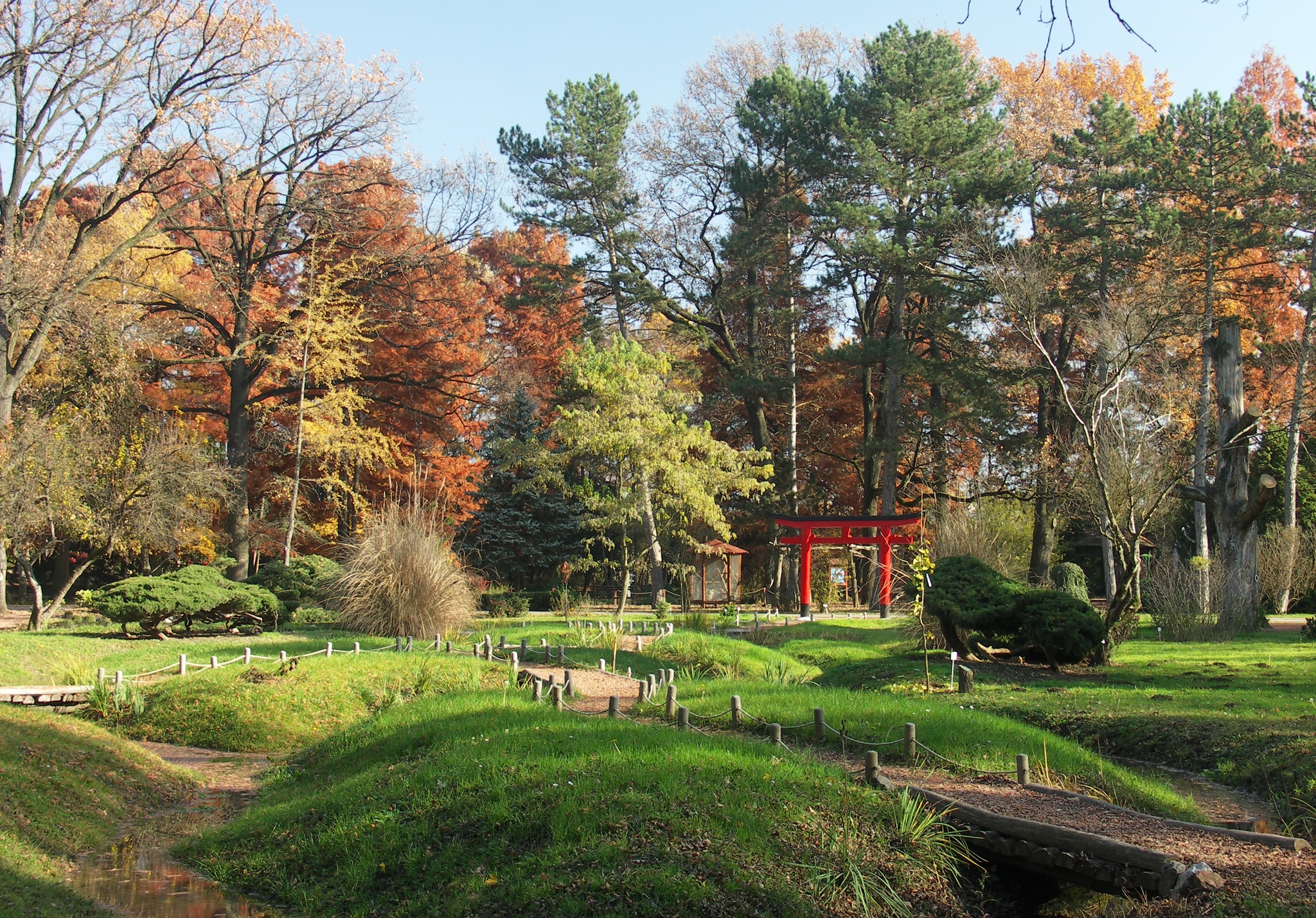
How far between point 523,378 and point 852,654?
17530 millimetres

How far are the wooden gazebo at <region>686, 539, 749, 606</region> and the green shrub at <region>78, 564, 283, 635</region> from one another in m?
17.3

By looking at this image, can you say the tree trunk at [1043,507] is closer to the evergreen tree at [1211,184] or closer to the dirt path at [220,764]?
the evergreen tree at [1211,184]

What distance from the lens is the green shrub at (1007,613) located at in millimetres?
14609

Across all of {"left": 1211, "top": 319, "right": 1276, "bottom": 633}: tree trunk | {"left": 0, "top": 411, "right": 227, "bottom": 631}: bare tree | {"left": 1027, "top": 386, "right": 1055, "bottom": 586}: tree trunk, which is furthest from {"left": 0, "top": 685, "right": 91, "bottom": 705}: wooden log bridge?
{"left": 1027, "top": 386, "right": 1055, "bottom": 586}: tree trunk

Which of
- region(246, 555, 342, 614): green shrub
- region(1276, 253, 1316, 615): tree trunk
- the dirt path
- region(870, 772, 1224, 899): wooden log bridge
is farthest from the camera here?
region(1276, 253, 1316, 615): tree trunk

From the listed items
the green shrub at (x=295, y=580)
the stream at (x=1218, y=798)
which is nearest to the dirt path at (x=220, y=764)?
the stream at (x=1218, y=798)

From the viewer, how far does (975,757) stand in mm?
8508

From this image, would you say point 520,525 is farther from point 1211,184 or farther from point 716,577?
point 1211,184

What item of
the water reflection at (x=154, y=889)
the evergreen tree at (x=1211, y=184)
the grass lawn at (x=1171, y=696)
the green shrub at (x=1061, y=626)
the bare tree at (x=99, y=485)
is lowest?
the water reflection at (x=154, y=889)

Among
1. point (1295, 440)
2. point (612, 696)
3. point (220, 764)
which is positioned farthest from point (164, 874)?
point (1295, 440)

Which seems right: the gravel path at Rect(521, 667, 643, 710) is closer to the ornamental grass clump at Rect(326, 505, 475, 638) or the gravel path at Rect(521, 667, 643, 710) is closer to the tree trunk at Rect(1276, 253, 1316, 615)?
the ornamental grass clump at Rect(326, 505, 475, 638)

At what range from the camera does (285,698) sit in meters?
12.1

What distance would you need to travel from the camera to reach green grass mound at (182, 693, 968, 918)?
6.02m

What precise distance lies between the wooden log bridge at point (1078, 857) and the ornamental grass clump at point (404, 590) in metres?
12.2
